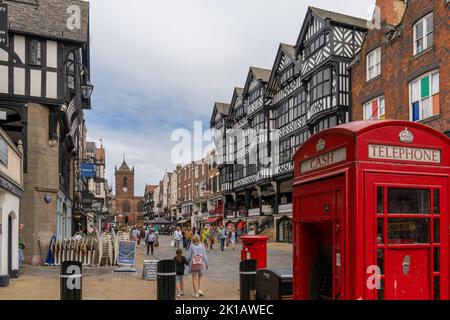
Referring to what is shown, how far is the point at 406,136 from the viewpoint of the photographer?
565 centimetres

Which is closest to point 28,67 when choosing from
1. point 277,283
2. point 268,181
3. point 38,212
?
point 38,212

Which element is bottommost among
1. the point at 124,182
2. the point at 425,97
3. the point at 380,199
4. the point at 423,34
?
the point at 380,199

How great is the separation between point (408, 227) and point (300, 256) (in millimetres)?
1857

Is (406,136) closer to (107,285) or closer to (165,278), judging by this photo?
(165,278)

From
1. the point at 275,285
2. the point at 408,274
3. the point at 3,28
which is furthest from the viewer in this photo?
the point at 3,28

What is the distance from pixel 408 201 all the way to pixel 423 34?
18.4m

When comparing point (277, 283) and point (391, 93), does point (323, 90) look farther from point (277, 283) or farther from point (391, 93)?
point (277, 283)

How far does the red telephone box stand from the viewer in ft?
17.5

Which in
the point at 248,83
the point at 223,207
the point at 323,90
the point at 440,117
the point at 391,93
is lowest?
the point at 223,207

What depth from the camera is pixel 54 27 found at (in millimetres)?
Result: 21141

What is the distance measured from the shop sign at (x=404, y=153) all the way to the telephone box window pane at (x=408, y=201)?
39cm

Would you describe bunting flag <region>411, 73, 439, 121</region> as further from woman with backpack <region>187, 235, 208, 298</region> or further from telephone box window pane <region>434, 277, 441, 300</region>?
telephone box window pane <region>434, 277, 441, 300</region>

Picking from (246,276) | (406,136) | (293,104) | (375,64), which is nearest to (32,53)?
(246,276)

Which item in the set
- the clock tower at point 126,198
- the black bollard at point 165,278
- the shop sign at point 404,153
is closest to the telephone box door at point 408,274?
the shop sign at point 404,153
